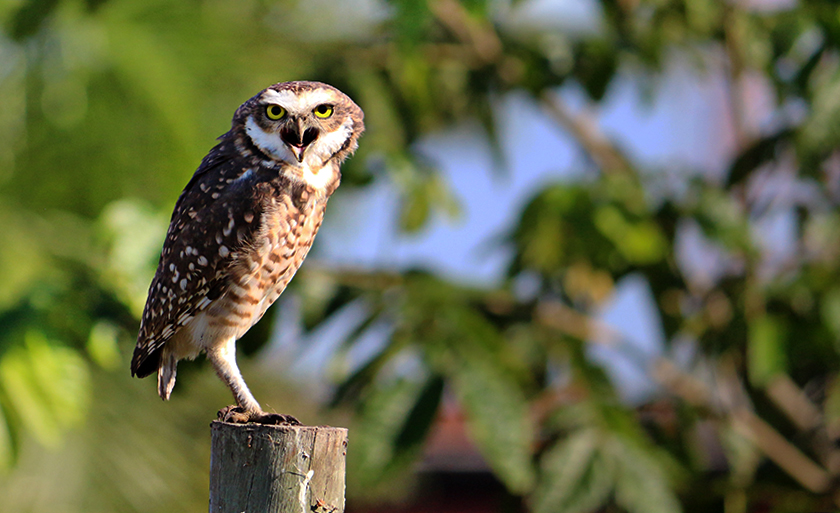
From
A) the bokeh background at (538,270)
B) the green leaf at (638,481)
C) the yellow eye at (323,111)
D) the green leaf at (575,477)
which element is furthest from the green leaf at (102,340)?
the green leaf at (638,481)

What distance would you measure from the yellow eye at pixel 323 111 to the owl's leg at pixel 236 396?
26.1 inches

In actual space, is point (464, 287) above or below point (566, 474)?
above

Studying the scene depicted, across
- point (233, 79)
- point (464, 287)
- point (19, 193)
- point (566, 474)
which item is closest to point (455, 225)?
point (464, 287)

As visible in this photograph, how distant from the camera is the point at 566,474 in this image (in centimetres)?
308

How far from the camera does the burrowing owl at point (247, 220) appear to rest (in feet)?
6.93

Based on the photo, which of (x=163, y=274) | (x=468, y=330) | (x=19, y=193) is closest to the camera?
(x=163, y=274)

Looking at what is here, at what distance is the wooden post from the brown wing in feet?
1.59

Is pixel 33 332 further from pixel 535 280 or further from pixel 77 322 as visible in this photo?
pixel 535 280

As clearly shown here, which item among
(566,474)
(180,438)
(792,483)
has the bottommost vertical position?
(792,483)

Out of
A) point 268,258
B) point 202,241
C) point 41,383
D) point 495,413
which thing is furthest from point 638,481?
point 41,383

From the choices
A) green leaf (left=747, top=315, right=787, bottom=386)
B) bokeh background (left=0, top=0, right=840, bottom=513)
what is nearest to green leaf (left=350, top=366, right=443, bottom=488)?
bokeh background (left=0, top=0, right=840, bottom=513)

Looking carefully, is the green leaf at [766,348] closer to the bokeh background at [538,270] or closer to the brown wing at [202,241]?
the bokeh background at [538,270]

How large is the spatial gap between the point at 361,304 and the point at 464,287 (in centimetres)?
38

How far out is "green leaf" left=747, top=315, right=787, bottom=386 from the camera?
332 centimetres
